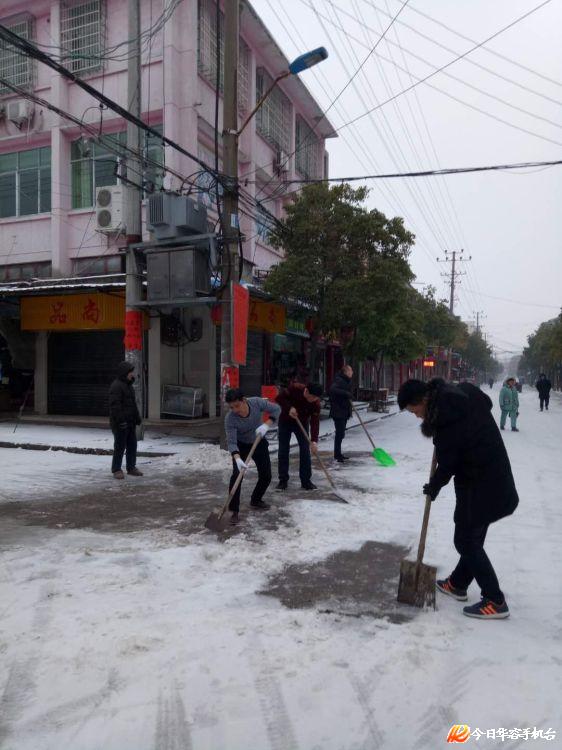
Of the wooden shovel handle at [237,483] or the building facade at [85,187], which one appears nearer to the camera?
the wooden shovel handle at [237,483]

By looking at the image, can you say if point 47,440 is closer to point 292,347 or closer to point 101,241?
point 101,241

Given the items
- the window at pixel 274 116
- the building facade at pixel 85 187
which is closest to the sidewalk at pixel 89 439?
the building facade at pixel 85 187

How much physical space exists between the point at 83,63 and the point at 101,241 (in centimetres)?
524

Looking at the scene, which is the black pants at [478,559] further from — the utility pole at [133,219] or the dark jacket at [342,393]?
the utility pole at [133,219]

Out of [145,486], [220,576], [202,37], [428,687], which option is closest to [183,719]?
[428,687]

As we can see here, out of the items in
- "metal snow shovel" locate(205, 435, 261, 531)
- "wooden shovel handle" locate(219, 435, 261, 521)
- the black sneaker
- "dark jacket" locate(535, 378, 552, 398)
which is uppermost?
"dark jacket" locate(535, 378, 552, 398)

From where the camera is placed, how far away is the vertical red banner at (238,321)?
35.4 ft

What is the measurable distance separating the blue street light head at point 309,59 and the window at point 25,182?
9.65 metres

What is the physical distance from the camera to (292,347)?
22375mm

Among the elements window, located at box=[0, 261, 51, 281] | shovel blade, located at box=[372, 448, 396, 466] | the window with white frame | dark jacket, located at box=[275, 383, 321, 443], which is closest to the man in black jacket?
dark jacket, located at box=[275, 383, 321, 443]

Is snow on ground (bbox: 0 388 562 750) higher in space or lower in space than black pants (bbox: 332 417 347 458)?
lower

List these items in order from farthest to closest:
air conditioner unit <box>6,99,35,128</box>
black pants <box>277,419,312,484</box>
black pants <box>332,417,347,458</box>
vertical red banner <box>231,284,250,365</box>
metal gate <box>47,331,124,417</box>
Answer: metal gate <box>47,331,124,417</box> → air conditioner unit <box>6,99,35,128</box> → vertical red banner <box>231,284,250,365</box> → black pants <box>332,417,347,458</box> → black pants <box>277,419,312,484</box>

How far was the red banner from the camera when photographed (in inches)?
467

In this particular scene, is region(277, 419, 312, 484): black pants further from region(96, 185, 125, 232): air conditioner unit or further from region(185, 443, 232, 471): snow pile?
region(96, 185, 125, 232): air conditioner unit
